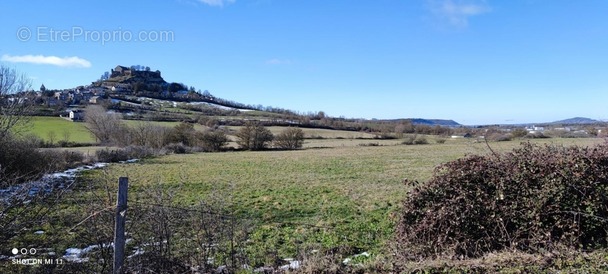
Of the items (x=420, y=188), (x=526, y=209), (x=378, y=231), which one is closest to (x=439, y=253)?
(x=420, y=188)

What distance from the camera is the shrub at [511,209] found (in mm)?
5473

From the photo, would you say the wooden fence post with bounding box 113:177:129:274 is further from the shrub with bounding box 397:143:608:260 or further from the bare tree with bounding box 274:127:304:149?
the bare tree with bounding box 274:127:304:149

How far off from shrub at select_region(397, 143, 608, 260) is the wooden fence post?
3993 millimetres

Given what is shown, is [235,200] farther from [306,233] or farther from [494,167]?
[494,167]

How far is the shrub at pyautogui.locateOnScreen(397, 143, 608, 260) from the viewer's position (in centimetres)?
547

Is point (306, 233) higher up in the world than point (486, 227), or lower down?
lower down

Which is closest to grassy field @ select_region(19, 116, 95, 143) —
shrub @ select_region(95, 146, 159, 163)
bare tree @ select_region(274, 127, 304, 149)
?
shrub @ select_region(95, 146, 159, 163)

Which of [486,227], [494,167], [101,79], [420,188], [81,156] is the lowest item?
[81,156]

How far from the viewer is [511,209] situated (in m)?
5.59

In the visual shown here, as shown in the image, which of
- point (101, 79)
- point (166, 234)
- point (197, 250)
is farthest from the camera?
point (101, 79)

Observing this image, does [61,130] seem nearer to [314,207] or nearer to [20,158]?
[20,158]

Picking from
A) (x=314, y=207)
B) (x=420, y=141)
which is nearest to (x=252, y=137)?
(x=420, y=141)

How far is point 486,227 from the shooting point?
5.70 m

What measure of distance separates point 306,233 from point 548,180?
539 centimetres
